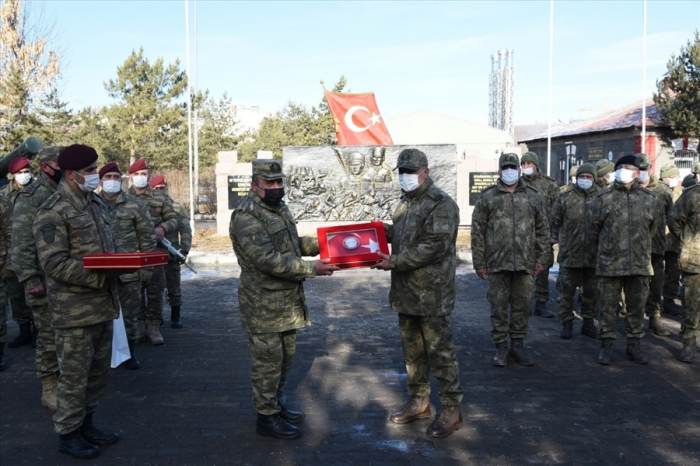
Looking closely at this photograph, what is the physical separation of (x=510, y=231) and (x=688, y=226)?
6.86 feet

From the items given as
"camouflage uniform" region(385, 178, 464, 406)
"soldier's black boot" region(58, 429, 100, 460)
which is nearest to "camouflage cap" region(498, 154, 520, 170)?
"camouflage uniform" region(385, 178, 464, 406)

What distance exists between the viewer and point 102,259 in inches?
156

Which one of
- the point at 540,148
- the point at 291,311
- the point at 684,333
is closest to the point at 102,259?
the point at 291,311

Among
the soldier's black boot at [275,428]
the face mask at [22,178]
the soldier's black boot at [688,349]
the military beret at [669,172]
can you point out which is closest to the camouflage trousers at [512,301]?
the soldier's black boot at [688,349]

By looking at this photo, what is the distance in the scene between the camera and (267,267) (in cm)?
434

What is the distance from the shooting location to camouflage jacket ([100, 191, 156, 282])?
21.5 ft

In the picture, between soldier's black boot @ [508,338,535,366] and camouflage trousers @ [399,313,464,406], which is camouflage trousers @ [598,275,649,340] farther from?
camouflage trousers @ [399,313,464,406]

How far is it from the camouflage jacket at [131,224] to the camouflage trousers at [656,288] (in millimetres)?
6091

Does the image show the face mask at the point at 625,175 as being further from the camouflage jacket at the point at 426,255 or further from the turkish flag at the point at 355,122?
the turkish flag at the point at 355,122

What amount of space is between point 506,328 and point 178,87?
26.6 m

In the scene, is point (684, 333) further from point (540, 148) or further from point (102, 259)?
point (540, 148)

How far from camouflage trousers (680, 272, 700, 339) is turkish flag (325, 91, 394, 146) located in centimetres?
1282

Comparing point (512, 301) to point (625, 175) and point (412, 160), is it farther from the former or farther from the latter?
point (412, 160)

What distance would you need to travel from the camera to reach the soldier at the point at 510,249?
630 cm
